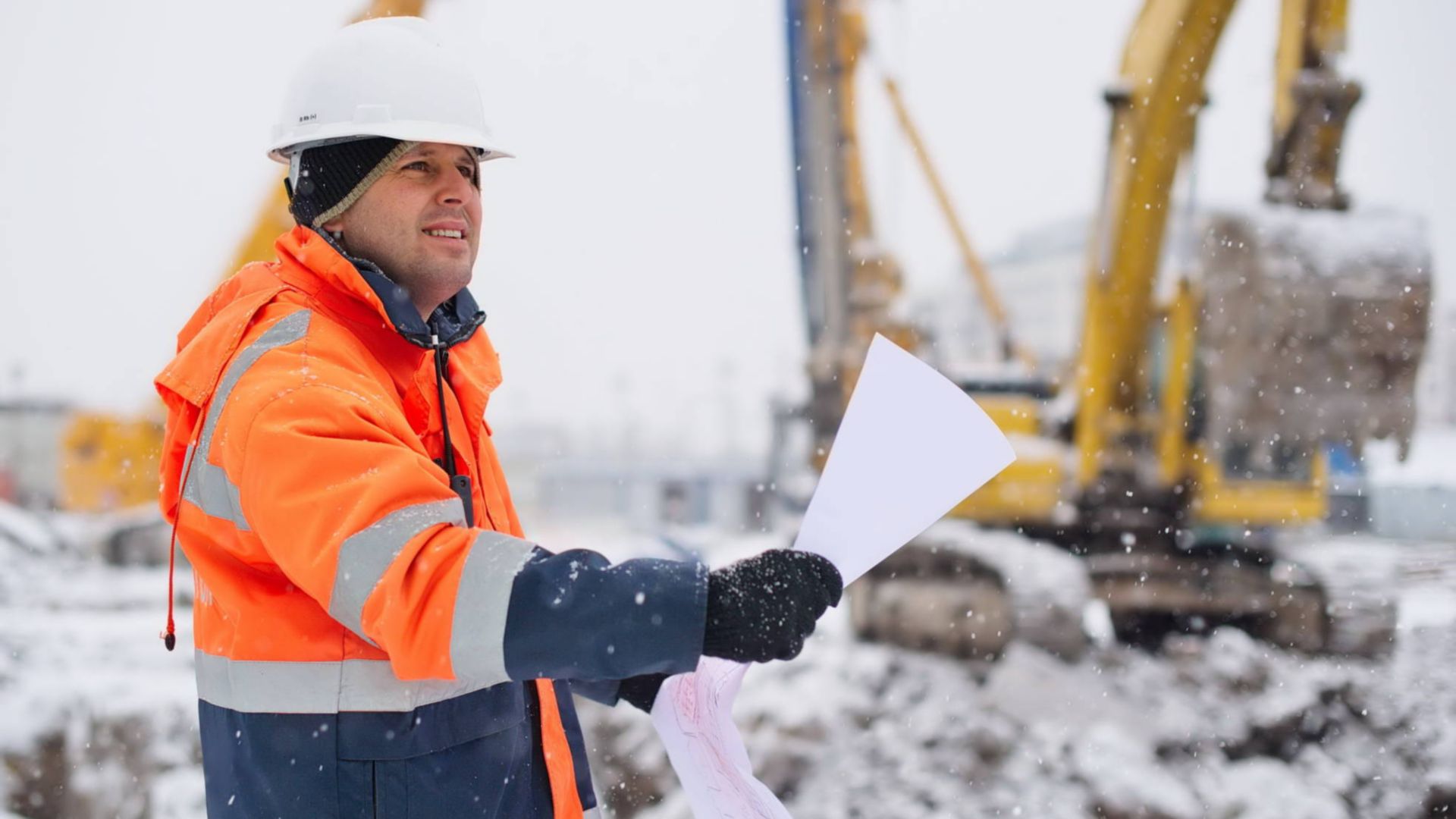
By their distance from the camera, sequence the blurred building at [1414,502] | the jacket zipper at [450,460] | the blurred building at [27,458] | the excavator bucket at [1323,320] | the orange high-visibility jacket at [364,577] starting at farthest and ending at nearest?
the blurred building at [27,458], the blurred building at [1414,502], the excavator bucket at [1323,320], the jacket zipper at [450,460], the orange high-visibility jacket at [364,577]

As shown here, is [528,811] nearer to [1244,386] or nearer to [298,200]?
[298,200]

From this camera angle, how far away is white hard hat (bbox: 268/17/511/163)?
58.6 inches

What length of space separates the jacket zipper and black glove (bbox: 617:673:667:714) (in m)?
0.43

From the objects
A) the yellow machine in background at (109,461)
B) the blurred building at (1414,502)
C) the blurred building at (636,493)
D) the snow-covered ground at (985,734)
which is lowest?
the blurred building at (636,493)

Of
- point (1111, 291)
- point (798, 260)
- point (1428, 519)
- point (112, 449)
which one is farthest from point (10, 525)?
point (1428, 519)

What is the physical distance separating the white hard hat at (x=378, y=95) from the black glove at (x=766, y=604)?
2.44 feet

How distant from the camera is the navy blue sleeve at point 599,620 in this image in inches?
45.6

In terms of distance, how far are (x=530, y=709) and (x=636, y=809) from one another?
2949 mm

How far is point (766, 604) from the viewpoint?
122 centimetres

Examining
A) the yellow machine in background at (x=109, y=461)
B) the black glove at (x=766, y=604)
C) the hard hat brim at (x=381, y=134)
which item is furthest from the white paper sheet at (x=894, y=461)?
the yellow machine in background at (x=109, y=461)

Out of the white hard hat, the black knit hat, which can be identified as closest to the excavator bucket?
the white hard hat

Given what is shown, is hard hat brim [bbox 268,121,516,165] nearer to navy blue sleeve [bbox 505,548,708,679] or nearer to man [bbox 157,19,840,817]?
man [bbox 157,19,840,817]

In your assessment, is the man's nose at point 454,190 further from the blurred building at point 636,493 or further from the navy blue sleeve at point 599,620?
the blurred building at point 636,493

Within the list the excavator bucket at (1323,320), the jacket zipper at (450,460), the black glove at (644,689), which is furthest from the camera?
the excavator bucket at (1323,320)
